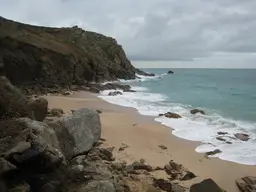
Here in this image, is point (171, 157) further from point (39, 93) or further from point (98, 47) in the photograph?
point (98, 47)

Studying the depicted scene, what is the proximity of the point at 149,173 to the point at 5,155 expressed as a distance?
4.93 m

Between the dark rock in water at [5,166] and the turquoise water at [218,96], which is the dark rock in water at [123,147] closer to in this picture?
the dark rock in water at [5,166]

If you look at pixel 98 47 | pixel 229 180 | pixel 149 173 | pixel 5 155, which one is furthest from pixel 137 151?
pixel 98 47

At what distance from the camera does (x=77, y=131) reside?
1041cm

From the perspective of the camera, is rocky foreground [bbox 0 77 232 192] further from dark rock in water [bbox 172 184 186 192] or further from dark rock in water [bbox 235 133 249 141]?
dark rock in water [bbox 235 133 249 141]

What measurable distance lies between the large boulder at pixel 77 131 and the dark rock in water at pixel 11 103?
87cm

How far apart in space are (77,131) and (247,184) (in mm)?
5170

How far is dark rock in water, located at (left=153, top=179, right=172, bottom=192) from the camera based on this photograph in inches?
369

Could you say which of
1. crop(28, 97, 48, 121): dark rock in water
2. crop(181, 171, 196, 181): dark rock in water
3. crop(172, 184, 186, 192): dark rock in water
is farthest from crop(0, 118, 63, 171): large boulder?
crop(181, 171, 196, 181): dark rock in water

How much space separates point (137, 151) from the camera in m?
13.1

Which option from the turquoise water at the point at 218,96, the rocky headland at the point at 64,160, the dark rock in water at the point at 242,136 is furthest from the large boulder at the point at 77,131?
the turquoise water at the point at 218,96

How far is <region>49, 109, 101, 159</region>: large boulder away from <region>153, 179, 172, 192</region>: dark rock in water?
Result: 2367 millimetres

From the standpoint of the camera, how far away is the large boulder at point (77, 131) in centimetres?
973

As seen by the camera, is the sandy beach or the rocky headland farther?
the sandy beach
